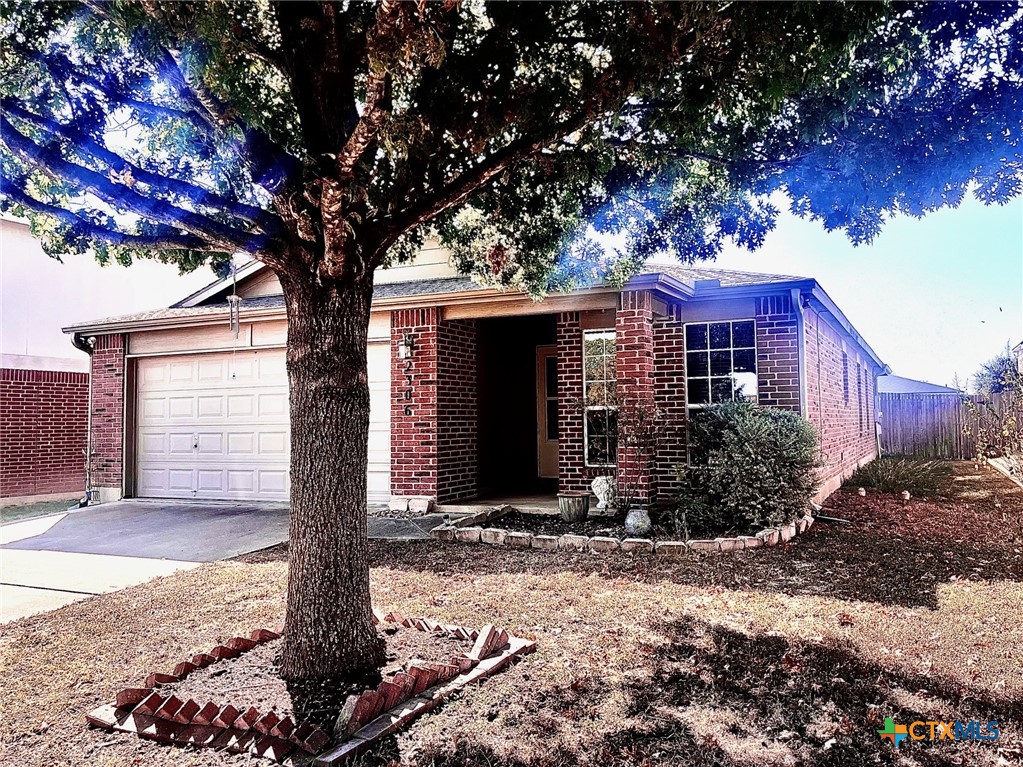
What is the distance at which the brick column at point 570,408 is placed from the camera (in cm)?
989

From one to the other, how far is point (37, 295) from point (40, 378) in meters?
2.15

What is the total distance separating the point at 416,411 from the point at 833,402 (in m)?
7.24

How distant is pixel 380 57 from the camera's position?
10.1ft

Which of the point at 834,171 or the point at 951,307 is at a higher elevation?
the point at 951,307

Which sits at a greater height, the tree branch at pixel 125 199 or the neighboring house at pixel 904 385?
the tree branch at pixel 125 199

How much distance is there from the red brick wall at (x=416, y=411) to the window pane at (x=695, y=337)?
12.5ft

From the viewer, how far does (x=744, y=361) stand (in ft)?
31.0

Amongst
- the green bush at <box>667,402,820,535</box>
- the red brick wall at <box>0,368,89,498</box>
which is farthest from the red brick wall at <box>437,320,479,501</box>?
the red brick wall at <box>0,368,89,498</box>

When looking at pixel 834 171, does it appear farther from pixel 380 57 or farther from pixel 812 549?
pixel 812 549

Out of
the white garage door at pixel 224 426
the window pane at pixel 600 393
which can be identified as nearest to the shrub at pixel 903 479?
the window pane at pixel 600 393

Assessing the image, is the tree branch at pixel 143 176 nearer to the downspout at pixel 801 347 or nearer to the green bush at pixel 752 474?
the green bush at pixel 752 474

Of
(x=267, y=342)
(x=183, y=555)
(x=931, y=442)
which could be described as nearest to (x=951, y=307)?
(x=931, y=442)

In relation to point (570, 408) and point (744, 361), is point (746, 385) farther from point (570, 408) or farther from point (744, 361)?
point (570, 408)

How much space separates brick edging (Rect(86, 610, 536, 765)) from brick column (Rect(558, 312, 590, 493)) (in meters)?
6.01
